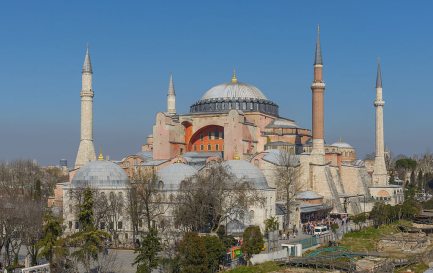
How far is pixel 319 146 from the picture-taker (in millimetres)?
40375

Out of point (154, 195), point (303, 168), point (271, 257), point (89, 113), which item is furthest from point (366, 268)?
point (89, 113)

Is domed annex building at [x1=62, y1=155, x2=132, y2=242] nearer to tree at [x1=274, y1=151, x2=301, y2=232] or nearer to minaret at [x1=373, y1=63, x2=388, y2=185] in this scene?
tree at [x1=274, y1=151, x2=301, y2=232]

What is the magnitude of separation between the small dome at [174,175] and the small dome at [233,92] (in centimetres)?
1396

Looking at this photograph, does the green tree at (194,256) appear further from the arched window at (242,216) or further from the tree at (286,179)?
the tree at (286,179)

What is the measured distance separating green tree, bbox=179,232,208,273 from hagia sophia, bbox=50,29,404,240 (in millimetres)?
10433

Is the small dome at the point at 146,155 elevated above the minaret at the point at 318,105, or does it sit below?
below

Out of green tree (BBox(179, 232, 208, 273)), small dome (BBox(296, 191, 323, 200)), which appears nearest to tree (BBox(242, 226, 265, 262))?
green tree (BBox(179, 232, 208, 273))

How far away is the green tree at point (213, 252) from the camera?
2042cm

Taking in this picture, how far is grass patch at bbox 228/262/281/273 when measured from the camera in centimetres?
2208

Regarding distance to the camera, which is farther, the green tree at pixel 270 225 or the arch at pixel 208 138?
Answer: the arch at pixel 208 138

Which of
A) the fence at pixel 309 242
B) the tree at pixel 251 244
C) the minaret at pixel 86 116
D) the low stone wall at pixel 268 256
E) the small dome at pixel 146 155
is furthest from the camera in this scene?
the small dome at pixel 146 155

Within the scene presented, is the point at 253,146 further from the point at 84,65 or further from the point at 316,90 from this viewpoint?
the point at 84,65

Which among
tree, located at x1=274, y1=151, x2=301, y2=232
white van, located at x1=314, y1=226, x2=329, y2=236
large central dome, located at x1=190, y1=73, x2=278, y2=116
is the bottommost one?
white van, located at x1=314, y1=226, x2=329, y2=236

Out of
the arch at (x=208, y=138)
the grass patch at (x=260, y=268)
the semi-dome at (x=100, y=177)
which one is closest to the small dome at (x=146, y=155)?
the arch at (x=208, y=138)
